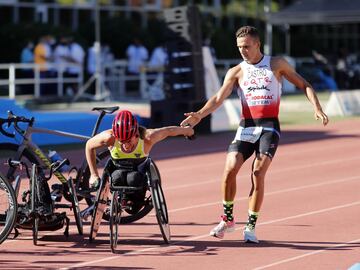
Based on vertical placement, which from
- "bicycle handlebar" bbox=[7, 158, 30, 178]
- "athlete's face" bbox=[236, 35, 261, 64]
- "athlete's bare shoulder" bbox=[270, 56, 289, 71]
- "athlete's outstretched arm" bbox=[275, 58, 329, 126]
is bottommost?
"bicycle handlebar" bbox=[7, 158, 30, 178]

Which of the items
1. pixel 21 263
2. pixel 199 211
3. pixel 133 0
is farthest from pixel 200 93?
pixel 133 0

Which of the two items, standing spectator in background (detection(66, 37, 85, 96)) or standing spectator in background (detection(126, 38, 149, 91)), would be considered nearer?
standing spectator in background (detection(66, 37, 85, 96))

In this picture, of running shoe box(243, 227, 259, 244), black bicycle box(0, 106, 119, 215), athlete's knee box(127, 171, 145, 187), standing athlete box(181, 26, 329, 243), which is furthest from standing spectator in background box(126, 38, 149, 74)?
athlete's knee box(127, 171, 145, 187)

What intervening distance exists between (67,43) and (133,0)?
12.0m

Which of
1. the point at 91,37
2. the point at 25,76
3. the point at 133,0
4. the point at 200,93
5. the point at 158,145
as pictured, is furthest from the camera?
the point at 133,0

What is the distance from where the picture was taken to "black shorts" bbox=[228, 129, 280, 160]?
9969 mm

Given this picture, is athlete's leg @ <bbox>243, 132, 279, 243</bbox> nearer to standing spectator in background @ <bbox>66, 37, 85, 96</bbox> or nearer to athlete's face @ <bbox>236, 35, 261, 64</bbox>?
athlete's face @ <bbox>236, 35, 261, 64</bbox>

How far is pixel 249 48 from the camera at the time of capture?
33.0 feet

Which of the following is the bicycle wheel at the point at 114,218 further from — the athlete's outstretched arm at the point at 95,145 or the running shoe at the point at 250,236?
the running shoe at the point at 250,236

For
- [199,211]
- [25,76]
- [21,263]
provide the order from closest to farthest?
[21,263]
[199,211]
[25,76]

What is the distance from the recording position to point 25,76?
108 feet

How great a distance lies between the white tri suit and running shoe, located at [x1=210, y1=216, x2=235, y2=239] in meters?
0.65

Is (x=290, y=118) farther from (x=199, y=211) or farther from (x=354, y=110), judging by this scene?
(x=199, y=211)

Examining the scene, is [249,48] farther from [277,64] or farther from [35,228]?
[35,228]
